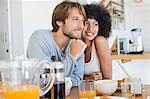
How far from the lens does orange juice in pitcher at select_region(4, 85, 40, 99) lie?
0.88 meters

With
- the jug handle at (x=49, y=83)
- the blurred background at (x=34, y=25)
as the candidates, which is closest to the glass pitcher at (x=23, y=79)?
the jug handle at (x=49, y=83)

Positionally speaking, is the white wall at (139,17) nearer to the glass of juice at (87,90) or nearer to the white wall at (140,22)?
the white wall at (140,22)

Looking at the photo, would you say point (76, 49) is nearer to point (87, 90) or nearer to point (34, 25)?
point (87, 90)

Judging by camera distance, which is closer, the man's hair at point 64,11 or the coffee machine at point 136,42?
the man's hair at point 64,11

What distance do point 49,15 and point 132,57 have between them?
1.01m

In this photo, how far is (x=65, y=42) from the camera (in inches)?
61.0

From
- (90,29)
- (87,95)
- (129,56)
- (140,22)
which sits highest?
(140,22)

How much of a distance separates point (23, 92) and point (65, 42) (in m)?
0.70

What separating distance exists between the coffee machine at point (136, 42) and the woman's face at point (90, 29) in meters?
1.43

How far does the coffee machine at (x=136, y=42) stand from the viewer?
335 cm

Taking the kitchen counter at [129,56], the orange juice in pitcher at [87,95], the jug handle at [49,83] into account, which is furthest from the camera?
the kitchen counter at [129,56]

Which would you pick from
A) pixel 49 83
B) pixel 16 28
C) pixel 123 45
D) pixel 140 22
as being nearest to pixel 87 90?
pixel 49 83

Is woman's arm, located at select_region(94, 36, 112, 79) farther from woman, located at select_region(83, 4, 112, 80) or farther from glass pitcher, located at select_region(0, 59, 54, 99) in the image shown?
glass pitcher, located at select_region(0, 59, 54, 99)

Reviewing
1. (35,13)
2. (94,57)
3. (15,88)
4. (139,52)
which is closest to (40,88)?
(15,88)
